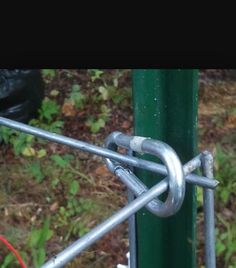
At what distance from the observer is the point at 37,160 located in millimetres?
2723

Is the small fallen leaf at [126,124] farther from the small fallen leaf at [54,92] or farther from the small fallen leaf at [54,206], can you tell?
the small fallen leaf at [54,206]

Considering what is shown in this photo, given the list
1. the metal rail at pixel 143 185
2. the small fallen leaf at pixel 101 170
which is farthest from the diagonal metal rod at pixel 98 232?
the small fallen leaf at pixel 101 170

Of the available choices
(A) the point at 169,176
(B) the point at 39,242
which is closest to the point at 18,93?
(B) the point at 39,242

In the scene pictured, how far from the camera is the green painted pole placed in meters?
0.88

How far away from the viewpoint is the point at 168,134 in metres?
0.91

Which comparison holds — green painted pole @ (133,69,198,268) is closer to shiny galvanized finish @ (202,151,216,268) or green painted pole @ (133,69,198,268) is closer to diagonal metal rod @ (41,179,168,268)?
shiny galvanized finish @ (202,151,216,268)

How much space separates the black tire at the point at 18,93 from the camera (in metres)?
2.84

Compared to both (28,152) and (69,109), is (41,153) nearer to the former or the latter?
(28,152)

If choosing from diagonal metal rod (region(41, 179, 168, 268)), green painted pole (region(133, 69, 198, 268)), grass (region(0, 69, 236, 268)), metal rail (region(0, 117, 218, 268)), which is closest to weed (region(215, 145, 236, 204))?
grass (region(0, 69, 236, 268))
